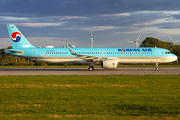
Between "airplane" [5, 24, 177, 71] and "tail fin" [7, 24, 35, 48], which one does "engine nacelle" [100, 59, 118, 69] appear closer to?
"airplane" [5, 24, 177, 71]

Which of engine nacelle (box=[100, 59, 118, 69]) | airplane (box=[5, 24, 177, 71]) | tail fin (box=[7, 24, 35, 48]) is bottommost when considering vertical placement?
engine nacelle (box=[100, 59, 118, 69])

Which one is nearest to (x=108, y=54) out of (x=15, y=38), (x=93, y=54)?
(x=93, y=54)

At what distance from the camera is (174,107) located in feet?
30.4

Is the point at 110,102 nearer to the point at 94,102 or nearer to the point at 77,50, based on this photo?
the point at 94,102

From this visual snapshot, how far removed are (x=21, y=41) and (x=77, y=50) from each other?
9.86m

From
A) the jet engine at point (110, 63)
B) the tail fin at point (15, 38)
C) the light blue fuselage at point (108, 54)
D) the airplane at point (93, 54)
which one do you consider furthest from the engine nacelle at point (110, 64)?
the tail fin at point (15, 38)

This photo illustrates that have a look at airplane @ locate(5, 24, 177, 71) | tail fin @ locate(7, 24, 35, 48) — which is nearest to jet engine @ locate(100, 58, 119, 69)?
airplane @ locate(5, 24, 177, 71)

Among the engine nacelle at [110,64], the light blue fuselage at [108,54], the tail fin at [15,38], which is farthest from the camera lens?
the tail fin at [15,38]

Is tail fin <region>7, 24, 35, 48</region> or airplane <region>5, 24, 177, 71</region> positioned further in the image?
tail fin <region>7, 24, 35, 48</region>

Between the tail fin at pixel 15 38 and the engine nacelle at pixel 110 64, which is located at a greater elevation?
the tail fin at pixel 15 38

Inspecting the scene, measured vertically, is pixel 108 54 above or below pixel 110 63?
above

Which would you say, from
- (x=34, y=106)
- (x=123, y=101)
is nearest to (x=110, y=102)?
(x=123, y=101)

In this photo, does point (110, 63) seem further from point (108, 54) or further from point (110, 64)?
point (108, 54)

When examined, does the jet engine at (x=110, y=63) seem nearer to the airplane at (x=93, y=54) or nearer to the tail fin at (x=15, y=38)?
the airplane at (x=93, y=54)
